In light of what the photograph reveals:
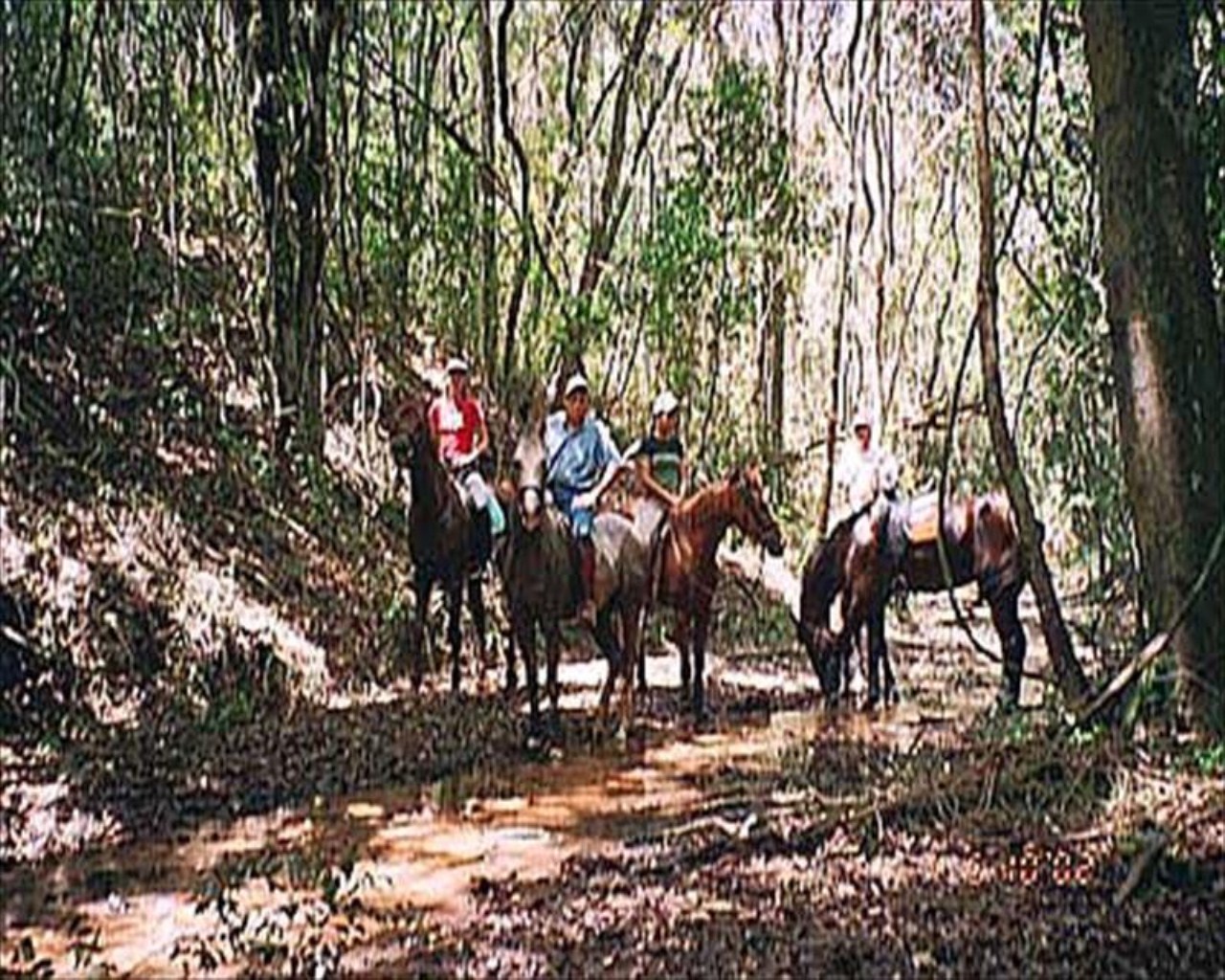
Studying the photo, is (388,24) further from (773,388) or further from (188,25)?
(773,388)

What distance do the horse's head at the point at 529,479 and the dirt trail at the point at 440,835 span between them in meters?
1.47

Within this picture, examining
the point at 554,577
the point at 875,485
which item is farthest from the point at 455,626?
the point at 875,485

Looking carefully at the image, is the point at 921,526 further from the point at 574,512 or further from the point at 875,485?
the point at 574,512

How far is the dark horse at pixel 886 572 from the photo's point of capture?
12008 millimetres

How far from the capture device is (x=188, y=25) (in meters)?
11.8

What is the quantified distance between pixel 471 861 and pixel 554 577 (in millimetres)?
3494

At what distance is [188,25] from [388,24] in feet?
8.66

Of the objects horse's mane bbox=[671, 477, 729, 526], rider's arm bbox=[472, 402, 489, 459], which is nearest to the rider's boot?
horse's mane bbox=[671, 477, 729, 526]

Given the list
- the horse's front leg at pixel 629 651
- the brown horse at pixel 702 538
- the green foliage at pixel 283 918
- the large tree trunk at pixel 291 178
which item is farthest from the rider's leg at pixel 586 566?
the green foliage at pixel 283 918

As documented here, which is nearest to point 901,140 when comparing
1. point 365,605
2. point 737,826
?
point 365,605

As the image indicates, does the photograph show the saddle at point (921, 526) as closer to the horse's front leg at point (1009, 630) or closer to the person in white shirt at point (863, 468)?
the person in white shirt at point (863, 468)

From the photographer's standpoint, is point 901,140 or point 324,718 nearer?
point 324,718

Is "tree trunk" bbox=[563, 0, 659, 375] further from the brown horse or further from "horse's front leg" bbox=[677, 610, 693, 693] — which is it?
"horse's front leg" bbox=[677, 610, 693, 693]

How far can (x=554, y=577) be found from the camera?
10562 millimetres
